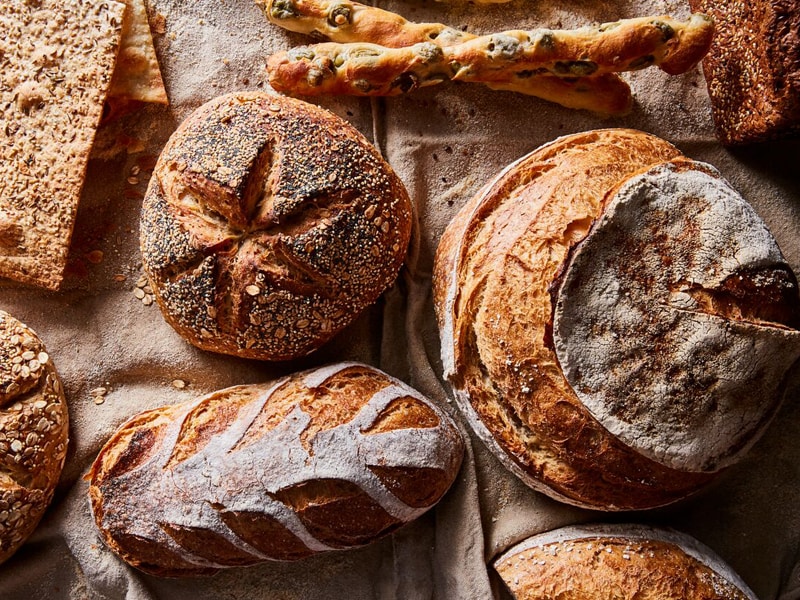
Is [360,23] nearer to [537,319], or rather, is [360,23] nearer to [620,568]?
[537,319]

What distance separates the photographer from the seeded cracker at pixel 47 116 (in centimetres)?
223

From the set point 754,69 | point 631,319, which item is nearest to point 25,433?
point 631,319

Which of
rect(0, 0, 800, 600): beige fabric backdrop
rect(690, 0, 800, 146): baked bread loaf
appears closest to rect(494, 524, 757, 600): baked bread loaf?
rect(0, 0, 800, 600): beige fabric backdrop

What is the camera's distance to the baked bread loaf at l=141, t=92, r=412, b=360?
2.00 m

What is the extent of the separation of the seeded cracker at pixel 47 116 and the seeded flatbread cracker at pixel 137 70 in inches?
2.5

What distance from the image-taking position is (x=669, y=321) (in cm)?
183

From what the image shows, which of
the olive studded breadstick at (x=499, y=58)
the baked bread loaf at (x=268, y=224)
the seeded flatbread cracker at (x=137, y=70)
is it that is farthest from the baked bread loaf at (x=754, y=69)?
the seeded flatbread cracker at (x=137, y=70)

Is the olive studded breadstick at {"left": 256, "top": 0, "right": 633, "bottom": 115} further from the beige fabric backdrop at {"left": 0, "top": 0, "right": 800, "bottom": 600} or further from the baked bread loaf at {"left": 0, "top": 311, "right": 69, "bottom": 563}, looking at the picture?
the baked bread loaf at {"left": 0, "top": 311, "right": 69, "bottom": 563}

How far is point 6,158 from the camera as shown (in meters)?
2.25

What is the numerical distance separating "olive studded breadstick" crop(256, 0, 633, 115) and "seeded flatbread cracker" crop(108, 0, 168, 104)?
0.38 meters

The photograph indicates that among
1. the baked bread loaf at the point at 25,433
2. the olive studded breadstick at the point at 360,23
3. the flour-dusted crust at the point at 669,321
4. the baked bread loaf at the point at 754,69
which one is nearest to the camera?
the flour-dusted crust at the point at 669,321

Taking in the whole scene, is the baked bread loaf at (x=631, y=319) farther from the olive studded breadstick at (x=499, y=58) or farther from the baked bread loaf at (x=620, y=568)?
the olive studded breadstick at (x=499, y=58)

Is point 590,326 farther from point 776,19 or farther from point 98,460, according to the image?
point 98,460

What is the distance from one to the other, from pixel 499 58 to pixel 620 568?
1414mm
